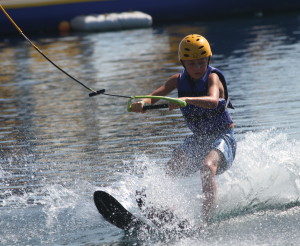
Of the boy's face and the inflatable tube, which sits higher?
the boy's face

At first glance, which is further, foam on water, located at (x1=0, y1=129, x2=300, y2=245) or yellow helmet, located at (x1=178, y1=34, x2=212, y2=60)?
yellow helmet, located at (x1=178, y1=34, x2=212, y2=60)

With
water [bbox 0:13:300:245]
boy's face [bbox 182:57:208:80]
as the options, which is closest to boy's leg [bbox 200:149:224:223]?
water [bbox 0:13:300:245]

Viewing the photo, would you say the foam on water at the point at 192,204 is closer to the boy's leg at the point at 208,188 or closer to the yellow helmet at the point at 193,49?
the boy's leg at the point at 208,188

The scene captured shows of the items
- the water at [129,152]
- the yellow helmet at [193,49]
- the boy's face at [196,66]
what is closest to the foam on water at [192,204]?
Result: the water at [129,152]

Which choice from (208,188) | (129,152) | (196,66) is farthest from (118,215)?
(129,152)

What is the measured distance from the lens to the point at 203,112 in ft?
21.9

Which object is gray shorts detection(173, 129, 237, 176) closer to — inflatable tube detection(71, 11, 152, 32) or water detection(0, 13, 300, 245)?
water detection(0, 13, 300, 245)

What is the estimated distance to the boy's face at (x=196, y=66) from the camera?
6559 mm

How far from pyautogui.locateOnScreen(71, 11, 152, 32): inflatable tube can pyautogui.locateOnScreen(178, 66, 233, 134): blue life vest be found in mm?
24375

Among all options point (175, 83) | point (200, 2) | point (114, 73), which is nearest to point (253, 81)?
point (114, 73)

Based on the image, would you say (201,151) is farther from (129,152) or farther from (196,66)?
(129,152)

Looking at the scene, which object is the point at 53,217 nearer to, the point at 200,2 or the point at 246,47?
the point at 246,47

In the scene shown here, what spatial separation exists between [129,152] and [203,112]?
271cm

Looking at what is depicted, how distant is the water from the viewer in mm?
6250
